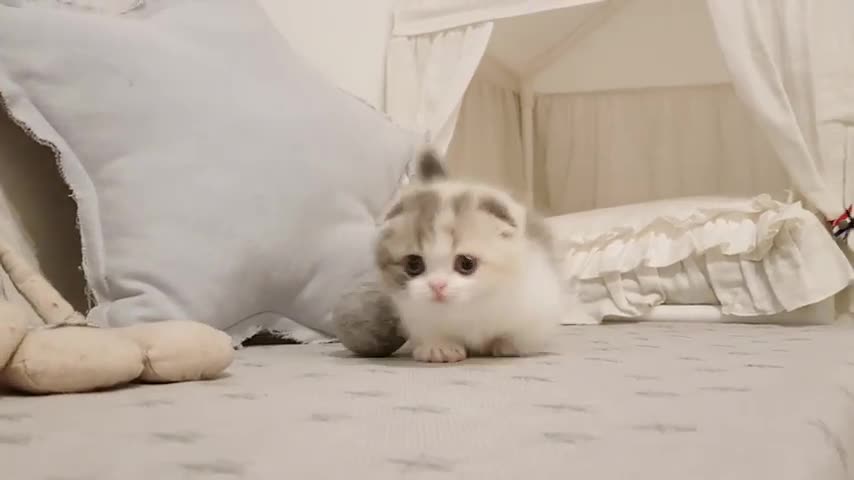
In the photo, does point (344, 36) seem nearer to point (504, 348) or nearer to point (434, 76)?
point (434, 76)

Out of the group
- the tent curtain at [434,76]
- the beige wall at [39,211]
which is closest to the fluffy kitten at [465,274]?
the beige wall at [39,211]

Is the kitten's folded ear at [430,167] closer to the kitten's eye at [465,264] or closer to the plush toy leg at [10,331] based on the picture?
→ the kitten's eye at [465,264]

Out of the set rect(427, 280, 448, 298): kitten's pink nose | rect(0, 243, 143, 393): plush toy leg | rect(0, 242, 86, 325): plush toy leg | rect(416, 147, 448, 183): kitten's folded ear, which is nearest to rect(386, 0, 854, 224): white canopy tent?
rect(416, 147, 448, 183): kitten's folded ear

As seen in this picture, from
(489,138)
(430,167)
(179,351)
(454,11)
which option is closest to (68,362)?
(179,351)

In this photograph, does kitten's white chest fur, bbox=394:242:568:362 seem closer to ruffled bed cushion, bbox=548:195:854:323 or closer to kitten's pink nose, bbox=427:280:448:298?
kitten's pink nose, bbox=427:280:448:298

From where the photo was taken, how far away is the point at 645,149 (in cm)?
264

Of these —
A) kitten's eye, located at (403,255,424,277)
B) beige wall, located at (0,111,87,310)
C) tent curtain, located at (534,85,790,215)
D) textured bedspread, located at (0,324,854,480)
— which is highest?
tent curtain, located at (534,85,790,215)

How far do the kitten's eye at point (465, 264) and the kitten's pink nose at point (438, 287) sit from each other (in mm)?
41

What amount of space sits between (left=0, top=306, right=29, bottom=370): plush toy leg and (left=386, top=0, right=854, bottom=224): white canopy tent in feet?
4.05

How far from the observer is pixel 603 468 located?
58 centimetres

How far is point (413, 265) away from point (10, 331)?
0.53m

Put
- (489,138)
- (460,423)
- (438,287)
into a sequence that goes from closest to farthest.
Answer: (460,423), (438,287), (489,138)

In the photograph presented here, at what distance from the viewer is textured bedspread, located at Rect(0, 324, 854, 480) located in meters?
0.58

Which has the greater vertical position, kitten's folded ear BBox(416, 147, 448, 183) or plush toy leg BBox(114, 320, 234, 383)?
kitten's folded ear BBox(416, 147, 448, 183)
